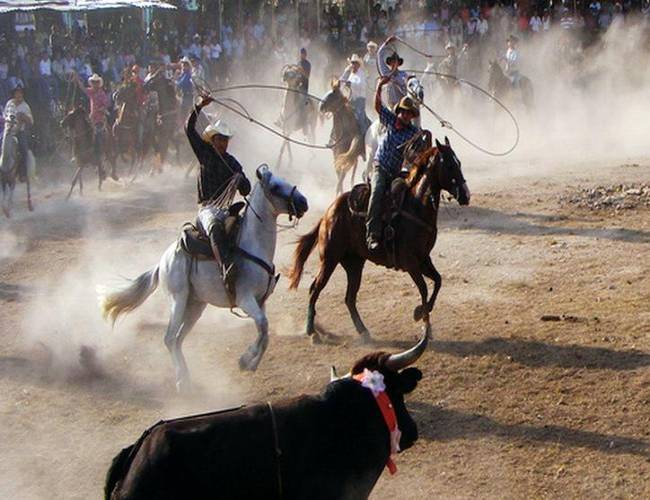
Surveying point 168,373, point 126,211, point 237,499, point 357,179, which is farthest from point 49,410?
point 357,179

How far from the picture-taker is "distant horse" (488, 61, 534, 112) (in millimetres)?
28406

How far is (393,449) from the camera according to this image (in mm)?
5621

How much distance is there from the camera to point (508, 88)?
2867cm

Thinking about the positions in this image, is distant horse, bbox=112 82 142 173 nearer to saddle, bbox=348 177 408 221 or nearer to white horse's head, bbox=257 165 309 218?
saddle, bbox=348 177 408 221

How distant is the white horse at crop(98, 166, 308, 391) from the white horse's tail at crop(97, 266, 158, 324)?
0.01 meters

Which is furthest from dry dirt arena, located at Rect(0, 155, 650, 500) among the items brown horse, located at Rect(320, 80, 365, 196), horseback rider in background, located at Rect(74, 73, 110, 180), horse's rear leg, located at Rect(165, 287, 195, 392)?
horseback rider in background, located at Rect(74, 73, 110, 180)

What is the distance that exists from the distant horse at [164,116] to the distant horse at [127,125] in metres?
0.51

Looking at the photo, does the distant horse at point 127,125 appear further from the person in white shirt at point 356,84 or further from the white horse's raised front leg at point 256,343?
the white horse's raised front leg at point 256,343

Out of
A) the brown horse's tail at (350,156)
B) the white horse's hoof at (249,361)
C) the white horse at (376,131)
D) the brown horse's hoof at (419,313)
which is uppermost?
the white horse at (376,131)

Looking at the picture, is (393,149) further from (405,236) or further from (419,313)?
(419,313)

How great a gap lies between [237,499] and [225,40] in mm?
30096

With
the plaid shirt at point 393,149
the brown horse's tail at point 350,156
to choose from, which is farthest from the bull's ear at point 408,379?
the brown horse's tail at point 350,156

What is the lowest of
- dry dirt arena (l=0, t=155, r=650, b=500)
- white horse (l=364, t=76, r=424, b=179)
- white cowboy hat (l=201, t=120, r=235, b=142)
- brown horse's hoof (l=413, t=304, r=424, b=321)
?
dry dirt arena (l=0, t=155, r=650, b=500)

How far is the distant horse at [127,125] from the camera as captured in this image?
22781mm
